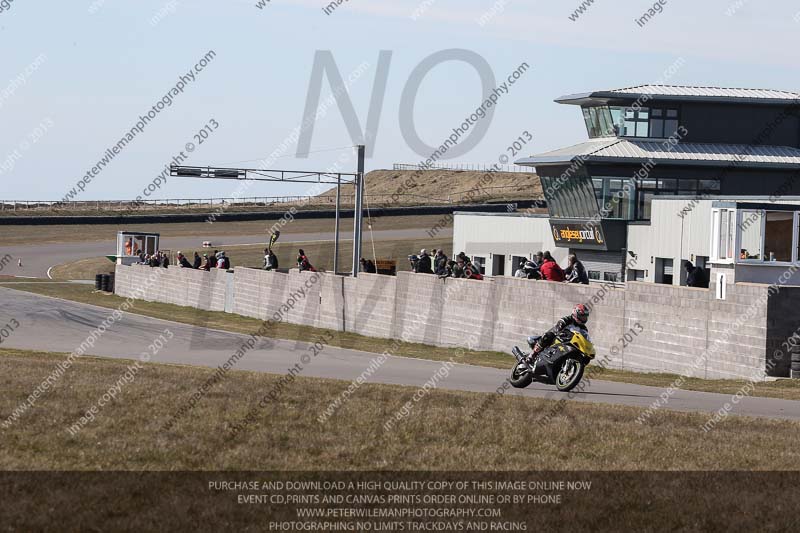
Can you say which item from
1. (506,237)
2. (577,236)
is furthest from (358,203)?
(506,237)

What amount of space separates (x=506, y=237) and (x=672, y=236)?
12481 millimetres

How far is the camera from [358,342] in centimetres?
3284

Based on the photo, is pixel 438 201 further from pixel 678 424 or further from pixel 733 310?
pixel 678 424

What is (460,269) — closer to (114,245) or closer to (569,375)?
(569,375)

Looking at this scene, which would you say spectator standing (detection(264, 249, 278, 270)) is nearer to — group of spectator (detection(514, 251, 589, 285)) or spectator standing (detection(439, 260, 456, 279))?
spectator standing (detection(439, 260, 456, 279))

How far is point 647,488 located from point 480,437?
2346 millimetres

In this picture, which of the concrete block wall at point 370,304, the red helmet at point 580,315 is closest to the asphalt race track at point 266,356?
the red helmet at point 580,315

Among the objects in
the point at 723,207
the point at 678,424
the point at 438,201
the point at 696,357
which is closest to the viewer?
the point at 678,424

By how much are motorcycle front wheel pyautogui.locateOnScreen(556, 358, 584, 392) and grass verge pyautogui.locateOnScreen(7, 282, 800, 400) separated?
329 cm

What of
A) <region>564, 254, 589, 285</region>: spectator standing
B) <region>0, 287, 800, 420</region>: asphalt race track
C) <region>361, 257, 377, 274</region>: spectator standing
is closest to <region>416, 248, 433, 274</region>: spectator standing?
<region>361, 257, 377, 274</region>: spectator standing

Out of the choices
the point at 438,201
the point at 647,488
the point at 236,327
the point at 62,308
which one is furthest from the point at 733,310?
the point at 438,201

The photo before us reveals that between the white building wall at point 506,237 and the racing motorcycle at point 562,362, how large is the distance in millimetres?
28090

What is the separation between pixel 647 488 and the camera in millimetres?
10570

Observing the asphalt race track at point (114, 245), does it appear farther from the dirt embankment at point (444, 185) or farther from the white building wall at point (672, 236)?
the white building wall at point (672, 236)
